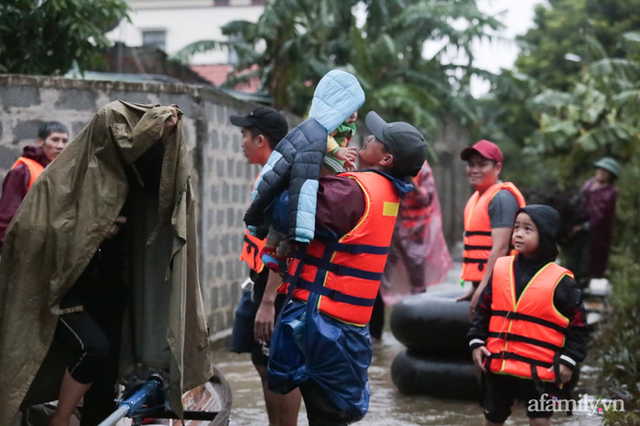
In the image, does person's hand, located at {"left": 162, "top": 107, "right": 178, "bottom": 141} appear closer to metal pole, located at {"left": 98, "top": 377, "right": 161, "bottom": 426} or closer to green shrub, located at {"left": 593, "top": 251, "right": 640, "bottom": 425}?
metal pole, located at {"left": 98, "top": 377, "right": 161, "bottom": 426}

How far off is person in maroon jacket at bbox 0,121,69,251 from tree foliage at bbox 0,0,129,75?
7.17ft

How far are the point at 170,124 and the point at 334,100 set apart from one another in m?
0.75

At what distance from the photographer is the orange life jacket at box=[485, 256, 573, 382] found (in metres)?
4.82

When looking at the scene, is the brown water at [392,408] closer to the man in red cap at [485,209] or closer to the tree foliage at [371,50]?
the man in red cap at [485,209]

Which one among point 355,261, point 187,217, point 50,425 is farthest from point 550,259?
point 50,425

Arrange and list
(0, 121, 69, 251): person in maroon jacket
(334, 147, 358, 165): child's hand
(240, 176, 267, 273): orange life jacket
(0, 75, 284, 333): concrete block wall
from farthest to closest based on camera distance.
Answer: (0, 75, 284, 333): concrete block wall → (0, 121, 69, 251): person in maroon jacket → (240, 176, 267, 273): orange life jacket → (334, 147, 358, 165): child's hand

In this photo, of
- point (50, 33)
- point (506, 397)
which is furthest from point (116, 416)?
point (50, 33)

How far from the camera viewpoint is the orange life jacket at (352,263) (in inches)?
159

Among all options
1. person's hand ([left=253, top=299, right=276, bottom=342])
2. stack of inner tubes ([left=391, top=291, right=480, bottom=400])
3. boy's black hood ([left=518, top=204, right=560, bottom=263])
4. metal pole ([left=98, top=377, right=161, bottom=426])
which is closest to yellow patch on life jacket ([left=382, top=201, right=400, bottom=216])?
person's hand ([left=253, top=299, right=276, bottom=342])

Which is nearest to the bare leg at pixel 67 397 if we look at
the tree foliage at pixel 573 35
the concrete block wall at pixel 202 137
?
the concrete block wall at pixel 202 137

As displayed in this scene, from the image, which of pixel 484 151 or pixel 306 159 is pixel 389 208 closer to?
pixel 306 159

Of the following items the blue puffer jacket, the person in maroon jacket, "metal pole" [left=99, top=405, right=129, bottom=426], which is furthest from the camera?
the person in maroon jacket

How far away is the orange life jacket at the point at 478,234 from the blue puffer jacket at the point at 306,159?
7.68 ft

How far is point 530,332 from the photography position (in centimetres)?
485
